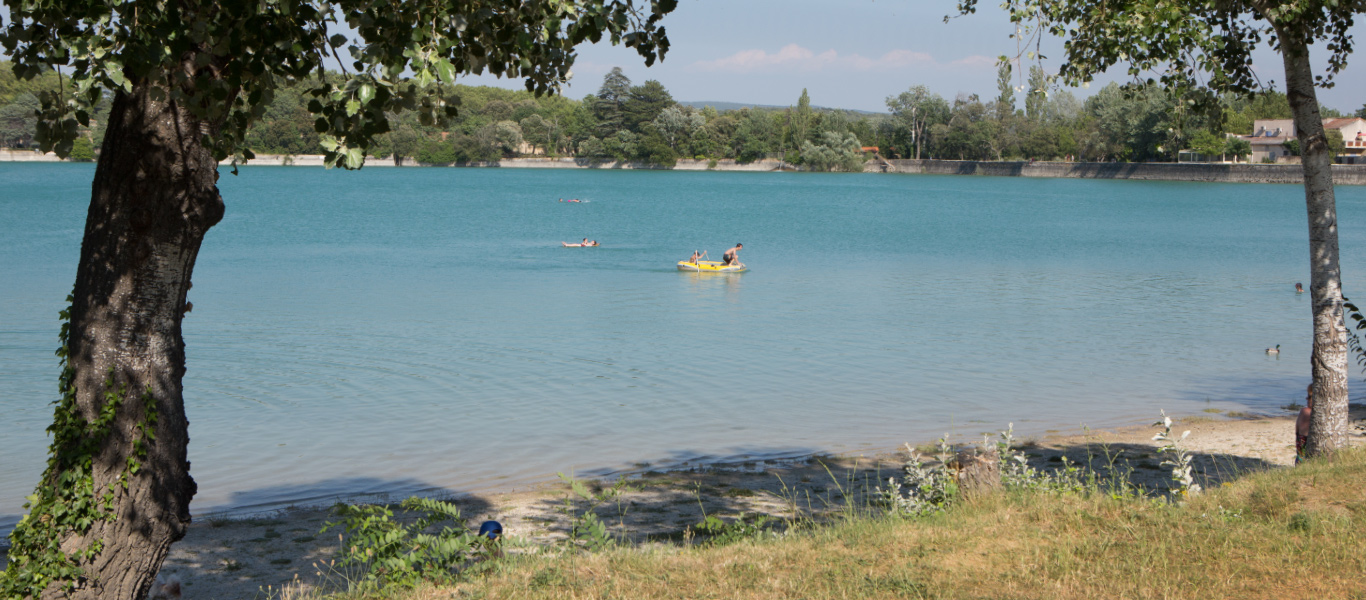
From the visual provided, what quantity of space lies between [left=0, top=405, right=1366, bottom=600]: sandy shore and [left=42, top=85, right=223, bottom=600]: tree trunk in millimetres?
2035

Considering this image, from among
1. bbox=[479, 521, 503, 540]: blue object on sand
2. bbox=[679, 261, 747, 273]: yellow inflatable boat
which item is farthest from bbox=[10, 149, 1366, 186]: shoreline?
bbox=[479, 521, 503, 540]: blue object on sand

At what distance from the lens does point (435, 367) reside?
1655 centimetres

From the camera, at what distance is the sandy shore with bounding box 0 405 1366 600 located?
25.2ft

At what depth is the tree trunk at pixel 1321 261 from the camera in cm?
800

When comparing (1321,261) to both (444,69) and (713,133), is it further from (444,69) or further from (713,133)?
(713,133)

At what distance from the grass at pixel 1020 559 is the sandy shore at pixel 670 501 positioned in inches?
47.2

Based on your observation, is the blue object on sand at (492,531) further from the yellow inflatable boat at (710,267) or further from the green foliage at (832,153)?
the green foliage at (832,153)

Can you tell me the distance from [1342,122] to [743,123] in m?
82.1

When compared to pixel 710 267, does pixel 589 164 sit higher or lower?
higher

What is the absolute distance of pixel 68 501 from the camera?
14.6 feet

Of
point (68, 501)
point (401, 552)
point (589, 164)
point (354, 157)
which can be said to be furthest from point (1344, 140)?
point (68, 501)

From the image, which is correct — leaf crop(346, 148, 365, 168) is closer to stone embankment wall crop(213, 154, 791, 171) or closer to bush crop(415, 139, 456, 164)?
stone embankment wall crop(213, 154, 791, 171)

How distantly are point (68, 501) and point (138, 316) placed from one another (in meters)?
0.87

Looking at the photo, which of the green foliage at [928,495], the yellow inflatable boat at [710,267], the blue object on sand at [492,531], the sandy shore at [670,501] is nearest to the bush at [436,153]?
the yellow inflatable boat at [710,267]
